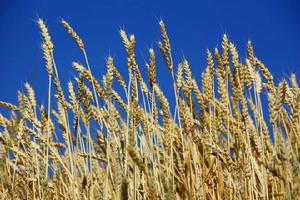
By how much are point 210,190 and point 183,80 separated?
57 cm

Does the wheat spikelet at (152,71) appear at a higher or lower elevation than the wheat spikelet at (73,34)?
lower

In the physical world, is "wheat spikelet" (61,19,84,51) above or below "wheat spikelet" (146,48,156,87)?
above

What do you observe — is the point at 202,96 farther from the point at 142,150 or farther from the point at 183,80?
the point at 142,150

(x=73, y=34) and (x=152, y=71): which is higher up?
(x=73, y=34)

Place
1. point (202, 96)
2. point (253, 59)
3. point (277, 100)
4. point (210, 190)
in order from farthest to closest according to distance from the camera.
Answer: point (202, 96) → point (253, 59) → point (210, 190) → point (277, 100)

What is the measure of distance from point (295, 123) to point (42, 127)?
1.12 meters

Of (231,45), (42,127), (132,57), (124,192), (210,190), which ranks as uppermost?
(231,45)

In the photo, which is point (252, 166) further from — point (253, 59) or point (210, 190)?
point (253, 59)

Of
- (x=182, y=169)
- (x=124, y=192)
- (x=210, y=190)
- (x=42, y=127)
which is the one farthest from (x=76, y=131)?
(x=124, y=192)

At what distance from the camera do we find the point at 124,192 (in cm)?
121

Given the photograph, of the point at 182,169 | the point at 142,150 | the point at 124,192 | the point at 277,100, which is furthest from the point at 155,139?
the point at 124,192

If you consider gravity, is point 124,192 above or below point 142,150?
below

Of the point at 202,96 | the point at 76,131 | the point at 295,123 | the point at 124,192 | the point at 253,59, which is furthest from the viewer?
the point at 202,96

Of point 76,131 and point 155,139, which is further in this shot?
point 155,139
